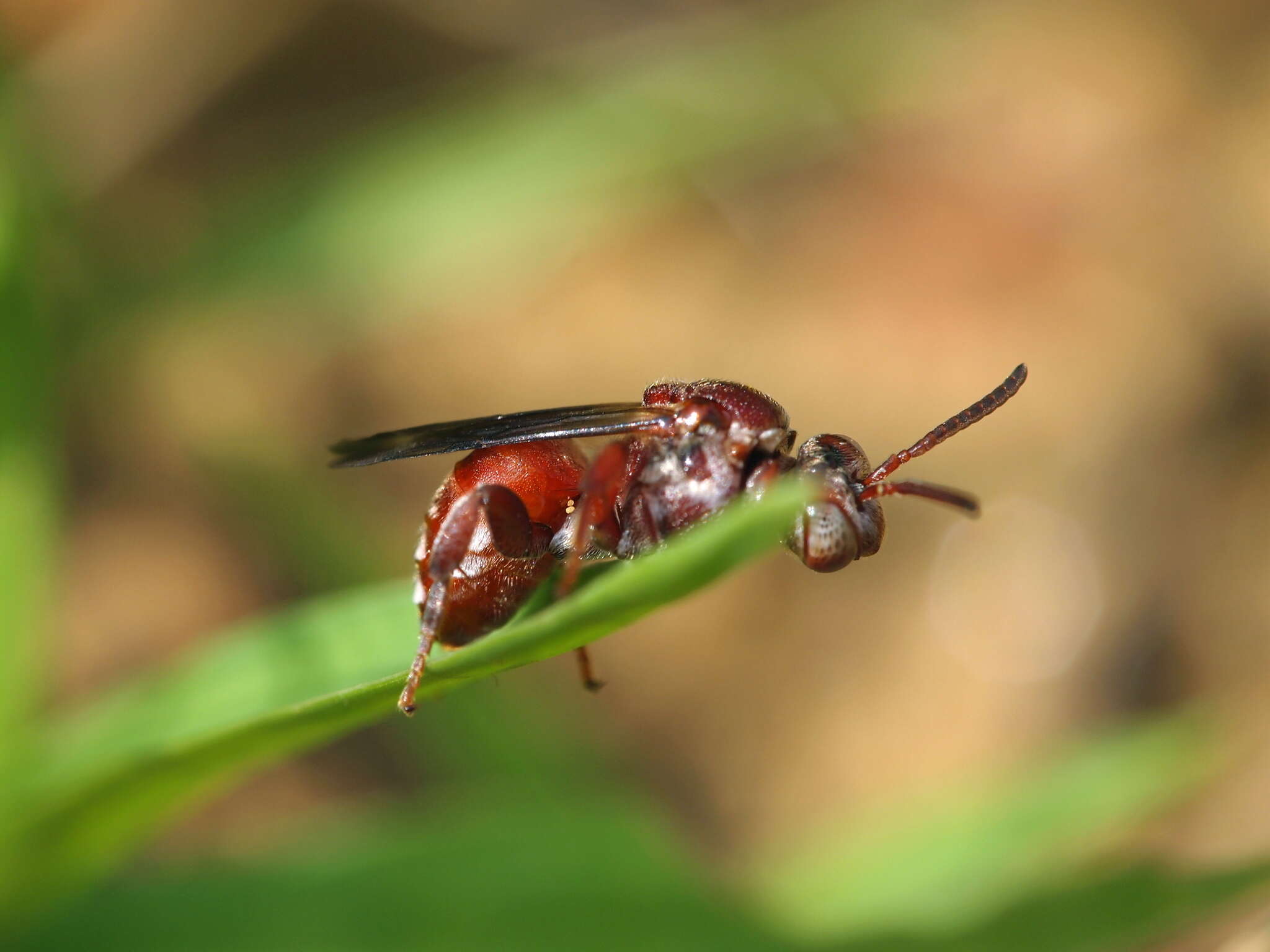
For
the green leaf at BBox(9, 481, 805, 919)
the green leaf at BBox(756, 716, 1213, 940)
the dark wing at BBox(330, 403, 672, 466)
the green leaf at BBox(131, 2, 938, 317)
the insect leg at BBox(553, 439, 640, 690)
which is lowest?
the green leaf at BBox(756, 716, 1213, 940)

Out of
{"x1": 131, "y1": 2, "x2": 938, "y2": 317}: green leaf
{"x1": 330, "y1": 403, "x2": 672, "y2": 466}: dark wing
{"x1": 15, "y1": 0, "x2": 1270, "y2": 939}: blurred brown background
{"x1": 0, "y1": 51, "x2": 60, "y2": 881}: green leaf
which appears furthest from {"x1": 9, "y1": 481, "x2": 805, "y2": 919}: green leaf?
{"x1": 131, "y1": 2, "x2": 938, "y2": 317}: green leaf

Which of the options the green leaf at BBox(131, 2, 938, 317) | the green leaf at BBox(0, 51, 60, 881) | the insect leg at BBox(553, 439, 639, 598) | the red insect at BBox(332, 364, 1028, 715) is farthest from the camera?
the green leaf at BBox(131, 2, 938, 317)

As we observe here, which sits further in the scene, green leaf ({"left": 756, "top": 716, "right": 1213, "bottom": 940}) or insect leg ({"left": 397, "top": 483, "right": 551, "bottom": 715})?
green leaf ({"left": 756, "top": 716, "right": 1213, "bottom": 940})

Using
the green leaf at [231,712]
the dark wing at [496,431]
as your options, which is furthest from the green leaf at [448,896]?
the dark wing at [496,431]

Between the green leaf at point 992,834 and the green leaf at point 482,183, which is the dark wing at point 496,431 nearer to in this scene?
the green leaf at point 992,834

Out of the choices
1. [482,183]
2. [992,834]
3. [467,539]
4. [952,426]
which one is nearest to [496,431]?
[467,539]

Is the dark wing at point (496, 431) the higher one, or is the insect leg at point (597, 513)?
the dark wing at point (496, 431)

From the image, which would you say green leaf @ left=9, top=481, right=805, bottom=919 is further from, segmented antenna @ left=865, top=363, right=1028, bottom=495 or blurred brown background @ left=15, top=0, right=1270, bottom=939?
blurred brown background @ left=15, top=0, right=1270, bottom=939
